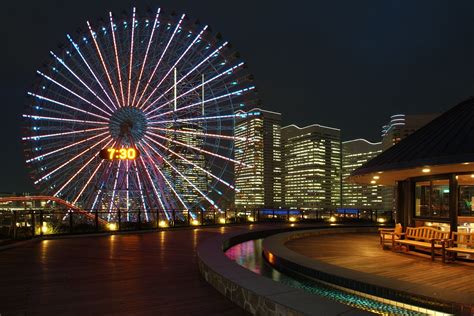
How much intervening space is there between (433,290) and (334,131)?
152142mm

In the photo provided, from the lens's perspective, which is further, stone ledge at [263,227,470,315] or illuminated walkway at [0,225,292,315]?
stone ledge at [263,227,470,315]

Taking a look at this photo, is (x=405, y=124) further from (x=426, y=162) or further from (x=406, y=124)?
(x=426, y=162)

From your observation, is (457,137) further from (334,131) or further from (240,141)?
(334,131)

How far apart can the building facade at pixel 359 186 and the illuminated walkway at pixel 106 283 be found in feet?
477

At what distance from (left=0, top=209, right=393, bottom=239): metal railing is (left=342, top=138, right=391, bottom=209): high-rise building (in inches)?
4962

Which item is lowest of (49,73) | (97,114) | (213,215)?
(213,215)

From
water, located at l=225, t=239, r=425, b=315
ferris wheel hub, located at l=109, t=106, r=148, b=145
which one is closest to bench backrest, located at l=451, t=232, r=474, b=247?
water, located at l=225, t=239, r=425, b=315

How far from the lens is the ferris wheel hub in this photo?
26078 millimetres

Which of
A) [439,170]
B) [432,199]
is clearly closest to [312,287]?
[439,170]

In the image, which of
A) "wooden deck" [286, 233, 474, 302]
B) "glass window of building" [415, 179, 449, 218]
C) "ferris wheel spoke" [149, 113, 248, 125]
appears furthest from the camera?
"ferris wheel spoke" [149, 113, 248, 125]

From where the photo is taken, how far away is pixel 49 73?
27031 millimetres

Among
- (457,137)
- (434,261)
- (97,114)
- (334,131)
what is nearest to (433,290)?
(434,261)

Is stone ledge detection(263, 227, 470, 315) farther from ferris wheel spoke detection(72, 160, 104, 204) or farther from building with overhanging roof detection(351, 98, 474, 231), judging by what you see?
ferris wheel spoke detection(72, 160, 104, 204)

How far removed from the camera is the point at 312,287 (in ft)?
26.5
